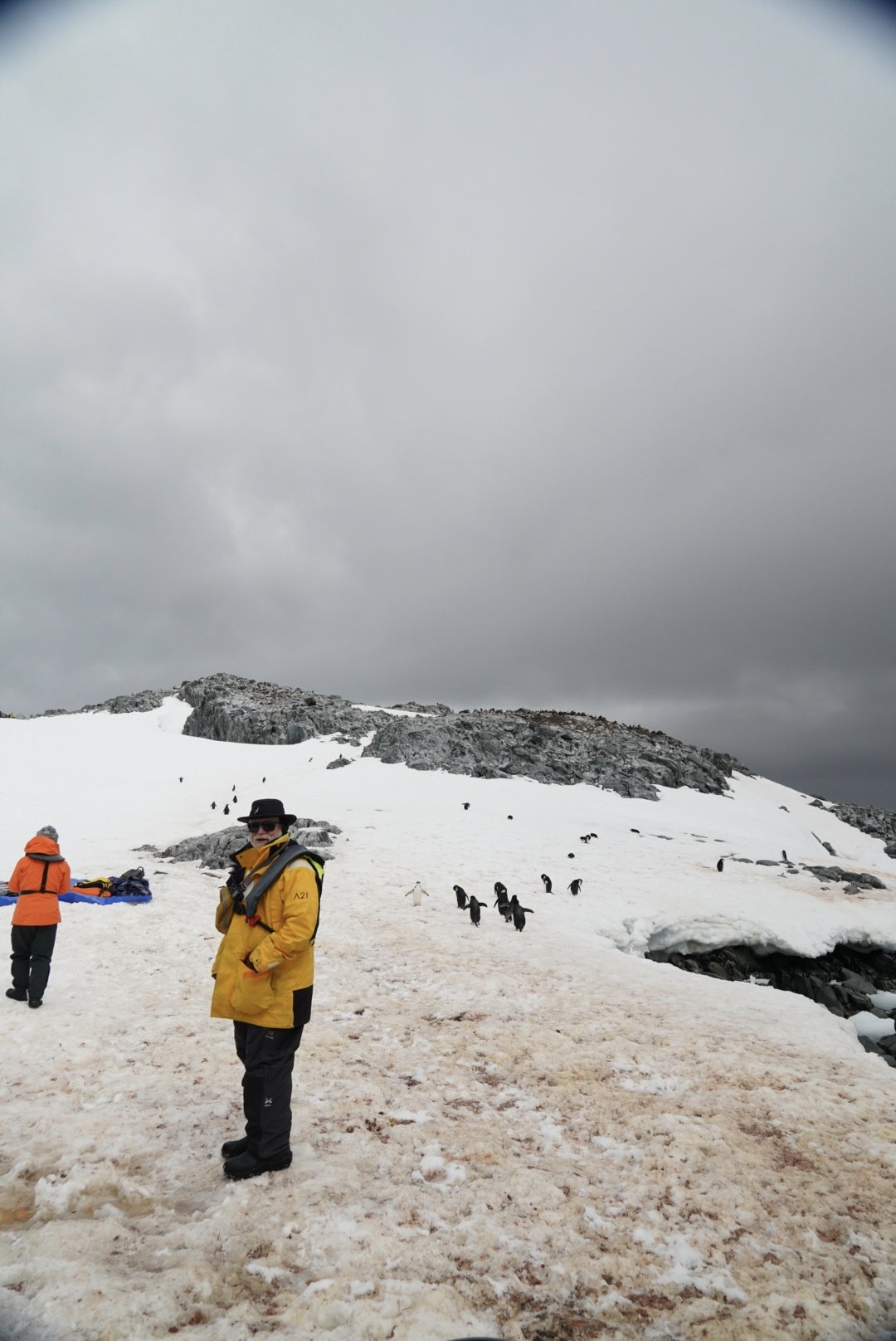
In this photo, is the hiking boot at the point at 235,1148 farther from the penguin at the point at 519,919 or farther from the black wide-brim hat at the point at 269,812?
the penguin at the point at 519,919

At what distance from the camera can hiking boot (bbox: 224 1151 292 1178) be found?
535cm

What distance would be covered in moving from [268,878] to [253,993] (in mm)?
990

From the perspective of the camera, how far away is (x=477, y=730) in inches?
2110

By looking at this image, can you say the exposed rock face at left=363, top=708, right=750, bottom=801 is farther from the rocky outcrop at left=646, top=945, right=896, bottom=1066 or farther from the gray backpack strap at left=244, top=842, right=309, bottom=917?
the gray backpack strap at left=244, top=842, right=309, bottom=917

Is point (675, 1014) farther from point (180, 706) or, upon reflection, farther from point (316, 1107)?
point (180, 706)

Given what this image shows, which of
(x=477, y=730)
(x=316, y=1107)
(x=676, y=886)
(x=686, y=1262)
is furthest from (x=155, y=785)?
(x=686, y=1262)

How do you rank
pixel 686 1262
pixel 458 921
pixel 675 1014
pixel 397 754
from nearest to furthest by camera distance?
pixel 686 1262
pixel 675 1014
pixel 458 921
pixel 397 754

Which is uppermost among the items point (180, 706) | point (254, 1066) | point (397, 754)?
point (180, 706)

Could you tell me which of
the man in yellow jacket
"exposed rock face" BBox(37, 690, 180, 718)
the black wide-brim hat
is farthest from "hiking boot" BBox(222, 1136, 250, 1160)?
"exposed rock face" BBox(37, 690, 180, 718)

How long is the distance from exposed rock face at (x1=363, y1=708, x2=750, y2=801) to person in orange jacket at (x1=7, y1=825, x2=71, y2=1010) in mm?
35849

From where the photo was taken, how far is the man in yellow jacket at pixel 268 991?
532 cm

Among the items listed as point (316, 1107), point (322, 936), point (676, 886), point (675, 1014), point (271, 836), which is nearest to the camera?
point (271, 836)

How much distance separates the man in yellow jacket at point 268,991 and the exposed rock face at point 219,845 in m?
15.0

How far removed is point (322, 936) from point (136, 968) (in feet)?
12.7
